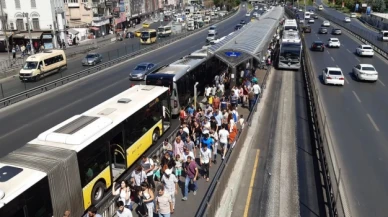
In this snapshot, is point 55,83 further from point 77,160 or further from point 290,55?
point 77,160

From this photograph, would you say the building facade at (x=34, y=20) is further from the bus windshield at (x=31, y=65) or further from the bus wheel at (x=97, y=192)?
the bus wheel at (x=97, y=192)

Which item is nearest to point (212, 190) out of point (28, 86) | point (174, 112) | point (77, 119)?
point (77, 119)

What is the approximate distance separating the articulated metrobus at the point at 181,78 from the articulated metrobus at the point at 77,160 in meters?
4.73

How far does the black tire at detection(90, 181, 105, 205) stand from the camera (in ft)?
41.2

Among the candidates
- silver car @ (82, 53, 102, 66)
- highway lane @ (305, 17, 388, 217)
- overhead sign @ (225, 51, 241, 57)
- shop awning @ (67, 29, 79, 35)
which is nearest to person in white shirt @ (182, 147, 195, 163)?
highway lane @ (305, 17, 388, 217)

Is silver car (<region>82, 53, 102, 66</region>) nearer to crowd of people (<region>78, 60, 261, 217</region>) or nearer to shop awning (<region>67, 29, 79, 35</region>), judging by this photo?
crowd of people (<region>78, 60, 261, 217</region>)

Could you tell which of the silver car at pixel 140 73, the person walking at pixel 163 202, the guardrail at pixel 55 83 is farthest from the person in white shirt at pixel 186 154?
the silver car at pixel 140 73

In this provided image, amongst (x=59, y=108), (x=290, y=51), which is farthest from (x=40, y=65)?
(x=290, y=51)

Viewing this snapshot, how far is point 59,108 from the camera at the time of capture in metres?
26.6

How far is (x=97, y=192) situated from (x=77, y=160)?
1.95m

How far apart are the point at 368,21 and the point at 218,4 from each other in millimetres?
107599

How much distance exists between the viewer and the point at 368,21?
9556 centimetres

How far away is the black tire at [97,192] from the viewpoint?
41.2 ft

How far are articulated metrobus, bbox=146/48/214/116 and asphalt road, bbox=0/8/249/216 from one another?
6561 millimetres
